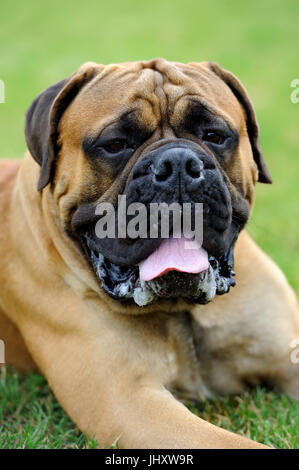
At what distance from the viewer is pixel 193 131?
9.21 feet

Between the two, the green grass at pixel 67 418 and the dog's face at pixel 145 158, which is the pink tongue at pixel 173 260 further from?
the green grass at pixel 67 418

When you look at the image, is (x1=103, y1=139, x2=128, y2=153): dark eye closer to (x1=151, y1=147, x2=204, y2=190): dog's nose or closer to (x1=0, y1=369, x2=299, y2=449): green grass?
(x1=151, y1=147, x2=204, y2=190): dog's nose

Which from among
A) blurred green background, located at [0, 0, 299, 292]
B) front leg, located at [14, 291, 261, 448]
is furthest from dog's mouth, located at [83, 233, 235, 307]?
blurred green background, located at [0, 0, 299, 292]

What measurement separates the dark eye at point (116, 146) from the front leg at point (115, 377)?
62 centimetres

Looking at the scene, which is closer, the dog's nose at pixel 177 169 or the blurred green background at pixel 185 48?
the dog's nose at pixel 177 169

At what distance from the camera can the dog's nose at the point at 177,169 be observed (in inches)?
99.6

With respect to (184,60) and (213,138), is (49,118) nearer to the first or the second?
(213,138)

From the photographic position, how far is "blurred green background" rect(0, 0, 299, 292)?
22.3 ft

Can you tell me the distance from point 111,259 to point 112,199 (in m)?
0.22

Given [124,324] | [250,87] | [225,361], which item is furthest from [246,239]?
[250,87]

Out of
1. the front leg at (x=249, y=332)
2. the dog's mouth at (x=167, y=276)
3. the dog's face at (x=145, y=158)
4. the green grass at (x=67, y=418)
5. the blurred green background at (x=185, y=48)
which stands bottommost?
the blurred green background at (x=185, y=48)

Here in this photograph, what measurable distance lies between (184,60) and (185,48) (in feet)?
4.36

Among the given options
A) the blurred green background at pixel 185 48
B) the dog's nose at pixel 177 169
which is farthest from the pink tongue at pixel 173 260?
the blurred green background at pixel 185 48

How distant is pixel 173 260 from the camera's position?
2.54 meters
